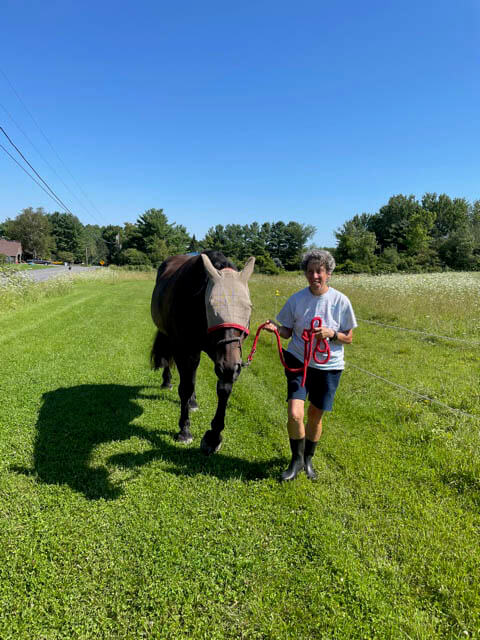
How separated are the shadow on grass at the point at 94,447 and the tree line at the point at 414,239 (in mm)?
39040

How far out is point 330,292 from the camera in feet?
10.3

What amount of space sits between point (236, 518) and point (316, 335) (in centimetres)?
166

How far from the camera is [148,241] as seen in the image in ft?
198

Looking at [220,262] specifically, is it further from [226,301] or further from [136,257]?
[136,257]

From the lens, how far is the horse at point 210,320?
2.64 m

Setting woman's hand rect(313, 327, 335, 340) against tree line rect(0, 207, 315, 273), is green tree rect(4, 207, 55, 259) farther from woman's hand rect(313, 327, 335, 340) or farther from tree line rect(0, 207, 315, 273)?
woman's hand rect(313, 327, 335, 340)

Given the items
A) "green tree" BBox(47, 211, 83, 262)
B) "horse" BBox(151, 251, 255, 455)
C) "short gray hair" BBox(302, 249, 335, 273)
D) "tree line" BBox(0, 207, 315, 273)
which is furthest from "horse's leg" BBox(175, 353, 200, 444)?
"green tree" BBox(47, 211, 83, 262)

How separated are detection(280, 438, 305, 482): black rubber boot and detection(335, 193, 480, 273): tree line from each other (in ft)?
129

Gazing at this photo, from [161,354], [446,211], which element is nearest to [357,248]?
[446,211]

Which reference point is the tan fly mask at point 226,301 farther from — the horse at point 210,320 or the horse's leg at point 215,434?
the horse's leg at point 215,434

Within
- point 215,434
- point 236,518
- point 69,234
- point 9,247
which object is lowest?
point 236,518

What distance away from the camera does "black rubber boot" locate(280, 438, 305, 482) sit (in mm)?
3113

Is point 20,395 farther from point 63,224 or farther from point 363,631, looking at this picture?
point 63,224

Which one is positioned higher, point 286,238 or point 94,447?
point 286,238
